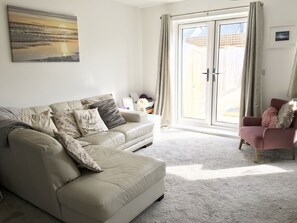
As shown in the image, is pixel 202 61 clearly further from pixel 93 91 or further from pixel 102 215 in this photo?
pixel 102 215

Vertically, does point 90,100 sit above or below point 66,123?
above

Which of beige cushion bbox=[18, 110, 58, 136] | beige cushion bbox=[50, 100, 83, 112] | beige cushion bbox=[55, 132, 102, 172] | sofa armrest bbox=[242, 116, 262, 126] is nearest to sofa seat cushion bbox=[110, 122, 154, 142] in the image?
beige cushion bbox=[50, 100, 83, 112]

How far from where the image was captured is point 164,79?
5.05 metres

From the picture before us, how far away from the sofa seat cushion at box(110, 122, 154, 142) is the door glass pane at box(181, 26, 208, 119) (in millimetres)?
1546

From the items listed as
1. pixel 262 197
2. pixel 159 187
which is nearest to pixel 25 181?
pixel 159 187

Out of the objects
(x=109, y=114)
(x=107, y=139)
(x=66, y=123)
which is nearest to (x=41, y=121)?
(x=66, y=123)

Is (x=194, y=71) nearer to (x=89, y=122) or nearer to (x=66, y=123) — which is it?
(x=89, y=122)

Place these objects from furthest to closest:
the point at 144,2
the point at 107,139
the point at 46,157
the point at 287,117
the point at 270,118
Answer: the point at 144,2 → the point at 270,118 → the point at 287,117 → the point at 107,139 → the point at 46,157

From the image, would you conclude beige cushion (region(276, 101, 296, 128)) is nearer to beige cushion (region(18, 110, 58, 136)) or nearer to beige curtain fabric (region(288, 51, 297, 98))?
beige curtain fabric (region(288, 51, 297, 98))

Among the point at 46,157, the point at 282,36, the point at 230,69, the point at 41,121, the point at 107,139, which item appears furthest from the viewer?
the point at 230,69

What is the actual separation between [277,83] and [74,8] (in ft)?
11.4

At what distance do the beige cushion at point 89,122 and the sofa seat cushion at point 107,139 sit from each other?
0.10m

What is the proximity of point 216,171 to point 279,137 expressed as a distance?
1002mm

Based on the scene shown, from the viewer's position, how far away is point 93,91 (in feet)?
14.4
